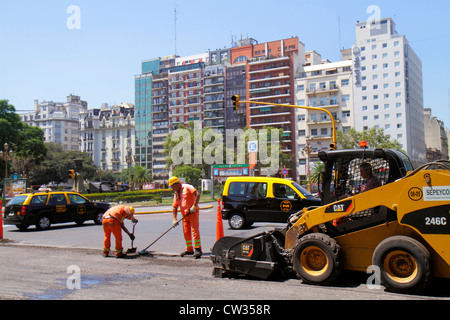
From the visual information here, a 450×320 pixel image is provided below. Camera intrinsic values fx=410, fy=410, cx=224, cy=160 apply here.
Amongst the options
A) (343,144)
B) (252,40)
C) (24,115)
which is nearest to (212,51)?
(252,40)

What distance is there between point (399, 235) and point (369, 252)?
53cm

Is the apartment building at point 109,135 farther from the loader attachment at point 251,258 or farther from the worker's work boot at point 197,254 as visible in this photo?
the loader attachment at point 251,258

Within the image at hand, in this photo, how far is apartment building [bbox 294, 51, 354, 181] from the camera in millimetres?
83812

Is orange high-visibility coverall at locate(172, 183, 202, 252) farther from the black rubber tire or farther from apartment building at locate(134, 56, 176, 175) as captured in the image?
apartment building at locate(134, 56, 176, 175)

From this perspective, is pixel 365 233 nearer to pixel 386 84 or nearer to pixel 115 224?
pixel 115 224

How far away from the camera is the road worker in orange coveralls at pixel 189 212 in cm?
927

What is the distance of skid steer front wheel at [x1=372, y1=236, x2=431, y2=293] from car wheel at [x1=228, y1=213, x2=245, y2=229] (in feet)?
33.5

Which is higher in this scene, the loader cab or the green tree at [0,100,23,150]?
the green tree at [0,100,23,150]

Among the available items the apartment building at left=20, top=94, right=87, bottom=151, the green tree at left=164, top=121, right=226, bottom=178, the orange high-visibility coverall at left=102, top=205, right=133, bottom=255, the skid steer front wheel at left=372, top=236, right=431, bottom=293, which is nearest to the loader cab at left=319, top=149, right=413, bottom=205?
the skid steer front wheel at left=372, top=236, right=431, bottom=293

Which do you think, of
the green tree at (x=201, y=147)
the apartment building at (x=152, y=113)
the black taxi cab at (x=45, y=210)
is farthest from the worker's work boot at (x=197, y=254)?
the apartment building at (x=152, y=113)

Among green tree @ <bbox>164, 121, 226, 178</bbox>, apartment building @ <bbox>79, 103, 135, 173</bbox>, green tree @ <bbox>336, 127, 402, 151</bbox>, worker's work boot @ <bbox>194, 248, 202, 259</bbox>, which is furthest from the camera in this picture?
apartment building @ <bbox>79, 103, 135, 173</bbox>

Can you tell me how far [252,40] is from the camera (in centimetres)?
10794

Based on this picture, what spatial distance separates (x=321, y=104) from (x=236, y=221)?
7394 cm

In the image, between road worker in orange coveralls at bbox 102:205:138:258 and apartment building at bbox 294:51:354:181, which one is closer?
road worker in orange coveralls at bbox 102:205:138:258
